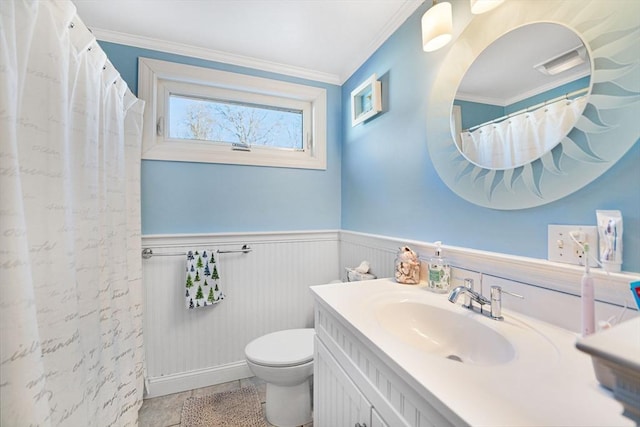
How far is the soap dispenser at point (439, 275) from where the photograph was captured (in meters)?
1.05

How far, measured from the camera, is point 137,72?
1.66 m

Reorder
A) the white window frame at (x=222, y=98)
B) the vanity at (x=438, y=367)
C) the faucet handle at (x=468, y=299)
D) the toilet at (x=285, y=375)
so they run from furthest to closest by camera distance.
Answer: the white window frame at (x=222, y=98)
the toilet at (x=285, y=375)
the faucet handle at (x=468, y=299)
the vanity at (x=438, y=367)

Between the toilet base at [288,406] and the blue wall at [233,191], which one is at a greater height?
the blue wall at [233,191]

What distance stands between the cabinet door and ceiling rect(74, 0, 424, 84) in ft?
5.48

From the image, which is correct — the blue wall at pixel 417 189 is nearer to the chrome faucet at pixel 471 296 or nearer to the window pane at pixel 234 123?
the chrome faucet at pixel 471 296

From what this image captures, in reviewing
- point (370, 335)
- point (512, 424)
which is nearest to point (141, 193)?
point (370, 335)

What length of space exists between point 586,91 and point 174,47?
209cm

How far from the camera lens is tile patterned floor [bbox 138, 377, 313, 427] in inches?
57.4

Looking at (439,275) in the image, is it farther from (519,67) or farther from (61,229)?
(61,229)

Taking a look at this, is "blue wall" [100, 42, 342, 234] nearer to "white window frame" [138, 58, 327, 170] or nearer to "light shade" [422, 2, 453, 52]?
"white window frame" [138, 58, 327, 170]

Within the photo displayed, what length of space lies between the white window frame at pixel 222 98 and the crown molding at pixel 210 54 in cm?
8

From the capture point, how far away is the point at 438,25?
1.05m

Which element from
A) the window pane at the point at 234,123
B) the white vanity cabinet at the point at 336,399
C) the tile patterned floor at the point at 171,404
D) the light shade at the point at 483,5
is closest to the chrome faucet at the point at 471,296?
the white vanity cabinet at the point at 336,399

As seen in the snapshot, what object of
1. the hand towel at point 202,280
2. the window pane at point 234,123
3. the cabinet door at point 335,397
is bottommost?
the cabinet door at point 335,397
